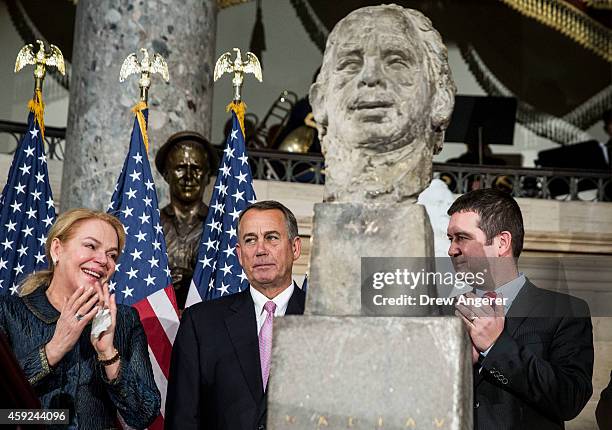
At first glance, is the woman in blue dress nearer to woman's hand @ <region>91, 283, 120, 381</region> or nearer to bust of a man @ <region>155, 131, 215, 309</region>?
woman's hand @ <region>91, 283, 120, 381</region>

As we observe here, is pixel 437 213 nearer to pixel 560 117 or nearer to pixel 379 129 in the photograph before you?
pixel 379 129

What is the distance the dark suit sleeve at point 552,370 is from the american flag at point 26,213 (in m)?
3.08

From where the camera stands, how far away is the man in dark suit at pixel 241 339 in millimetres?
3607

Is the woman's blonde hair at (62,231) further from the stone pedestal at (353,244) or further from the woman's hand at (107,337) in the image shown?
the stone pedestal at (353,244)

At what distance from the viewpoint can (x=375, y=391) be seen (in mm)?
2889

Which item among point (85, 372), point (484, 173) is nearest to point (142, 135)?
point (85, 372)

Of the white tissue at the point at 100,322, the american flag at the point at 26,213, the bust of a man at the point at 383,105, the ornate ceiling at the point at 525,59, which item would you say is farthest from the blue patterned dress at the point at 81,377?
the ornate ceiling at the point at 525,59

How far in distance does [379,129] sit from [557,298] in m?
0.79

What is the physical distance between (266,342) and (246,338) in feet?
0.23

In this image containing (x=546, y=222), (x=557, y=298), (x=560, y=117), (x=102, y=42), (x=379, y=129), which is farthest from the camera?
(x=560, y=117)

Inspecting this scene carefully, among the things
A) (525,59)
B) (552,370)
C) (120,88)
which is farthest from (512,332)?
(525,59)

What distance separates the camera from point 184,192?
243 inches

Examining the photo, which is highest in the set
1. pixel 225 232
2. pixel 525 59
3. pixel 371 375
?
pixel 525 59

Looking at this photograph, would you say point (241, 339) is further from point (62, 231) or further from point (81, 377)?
point (62, 231)
